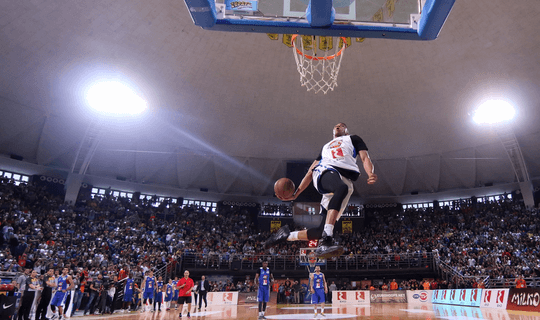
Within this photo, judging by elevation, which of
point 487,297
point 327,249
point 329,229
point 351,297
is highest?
point 329,229

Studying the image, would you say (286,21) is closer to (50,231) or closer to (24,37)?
(24,37)

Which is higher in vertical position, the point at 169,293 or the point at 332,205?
the point at 332,205

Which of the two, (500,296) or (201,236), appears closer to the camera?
(500,296)

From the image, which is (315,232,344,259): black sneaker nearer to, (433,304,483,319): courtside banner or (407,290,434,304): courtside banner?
(433,304,483,319): courtside banner

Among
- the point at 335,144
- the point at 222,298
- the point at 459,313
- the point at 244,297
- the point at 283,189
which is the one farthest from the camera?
the point at 244,297

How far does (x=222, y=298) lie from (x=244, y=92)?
13253 mm

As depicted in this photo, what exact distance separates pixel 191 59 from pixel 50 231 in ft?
47.4

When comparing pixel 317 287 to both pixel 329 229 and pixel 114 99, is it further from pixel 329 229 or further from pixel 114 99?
pixel 114 99

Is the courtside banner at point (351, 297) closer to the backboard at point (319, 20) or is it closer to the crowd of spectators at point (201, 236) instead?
the crowd of spectators at point (201, 236)

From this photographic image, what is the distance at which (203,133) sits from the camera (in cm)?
2859

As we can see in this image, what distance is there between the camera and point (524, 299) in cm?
1503

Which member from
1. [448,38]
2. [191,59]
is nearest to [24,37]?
[191,59]

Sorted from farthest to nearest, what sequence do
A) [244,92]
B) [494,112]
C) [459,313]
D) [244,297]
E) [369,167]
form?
1. [244,297]
2. [494,112]
3. [244,92]
4. [459,313]
5. [369,167]

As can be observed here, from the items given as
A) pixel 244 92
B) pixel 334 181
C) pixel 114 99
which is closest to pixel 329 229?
pixel 334 181
